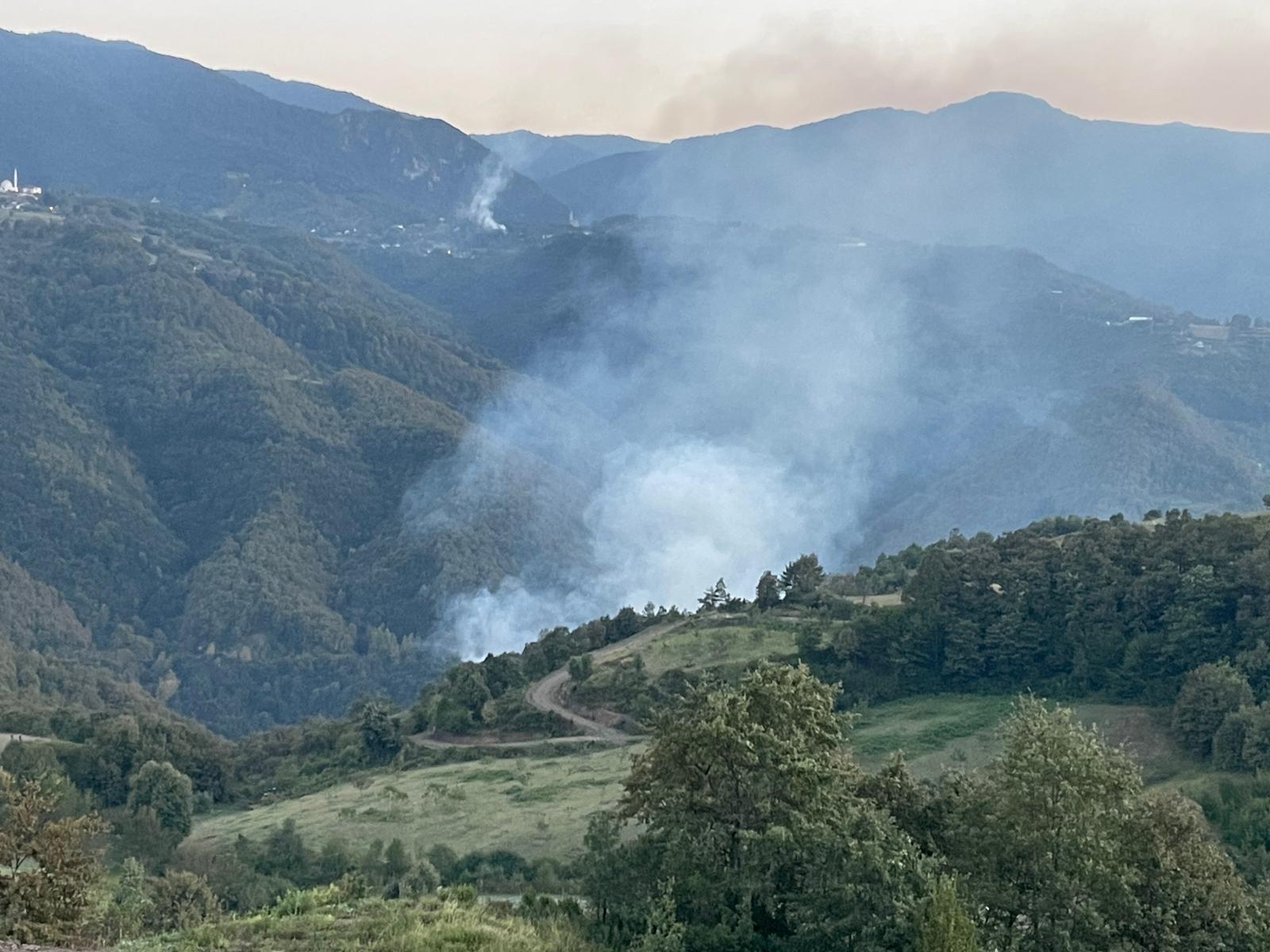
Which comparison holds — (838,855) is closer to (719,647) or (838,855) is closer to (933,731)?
(933,731)

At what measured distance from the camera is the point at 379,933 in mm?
16688

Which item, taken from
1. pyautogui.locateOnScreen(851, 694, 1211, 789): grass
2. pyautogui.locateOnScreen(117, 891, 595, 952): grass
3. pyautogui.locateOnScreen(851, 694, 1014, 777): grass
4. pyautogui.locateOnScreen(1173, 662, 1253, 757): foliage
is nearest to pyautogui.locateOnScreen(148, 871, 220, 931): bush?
pyautogui.locateOnScreen(117, 891, 595, 952): grass

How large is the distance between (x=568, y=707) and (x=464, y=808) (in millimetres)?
11553

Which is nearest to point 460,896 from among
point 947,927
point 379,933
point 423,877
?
point 379,933

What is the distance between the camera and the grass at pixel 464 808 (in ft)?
113

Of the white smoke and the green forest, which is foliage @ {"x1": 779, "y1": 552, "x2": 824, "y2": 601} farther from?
the white smoke

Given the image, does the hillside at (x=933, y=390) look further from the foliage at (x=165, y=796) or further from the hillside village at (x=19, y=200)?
the foliage at (x=165, y=796)

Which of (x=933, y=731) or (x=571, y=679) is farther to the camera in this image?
(x=571, y=679)

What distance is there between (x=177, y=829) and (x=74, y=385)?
120m

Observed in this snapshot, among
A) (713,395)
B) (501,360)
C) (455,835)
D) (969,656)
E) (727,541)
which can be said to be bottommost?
(455,835)

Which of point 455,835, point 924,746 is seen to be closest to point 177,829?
point 455,835

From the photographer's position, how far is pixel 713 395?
6831 inches

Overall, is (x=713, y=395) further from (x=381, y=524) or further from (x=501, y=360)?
(x=381, y=524)

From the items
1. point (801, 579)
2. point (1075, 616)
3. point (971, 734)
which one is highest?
point (801, 579)
